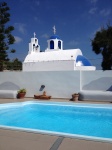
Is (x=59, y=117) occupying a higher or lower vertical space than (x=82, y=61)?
lower

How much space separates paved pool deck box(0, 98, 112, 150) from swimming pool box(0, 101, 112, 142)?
1.92 meters

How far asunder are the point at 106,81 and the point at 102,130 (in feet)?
22.2

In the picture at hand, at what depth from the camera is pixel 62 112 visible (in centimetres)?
1031

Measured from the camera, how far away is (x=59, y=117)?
938 cm

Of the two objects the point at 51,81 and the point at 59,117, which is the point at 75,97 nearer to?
the point at 51,81

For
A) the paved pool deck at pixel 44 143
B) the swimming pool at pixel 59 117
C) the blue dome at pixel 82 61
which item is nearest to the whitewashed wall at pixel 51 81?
the swimming pool at pixel 59 117

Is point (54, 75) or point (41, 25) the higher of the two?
point (41, 25)

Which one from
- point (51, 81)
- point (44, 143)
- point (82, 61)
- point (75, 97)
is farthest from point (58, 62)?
point (44, 143)

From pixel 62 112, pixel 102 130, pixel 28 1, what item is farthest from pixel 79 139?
pixel 28 1

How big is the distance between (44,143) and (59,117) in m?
5.00

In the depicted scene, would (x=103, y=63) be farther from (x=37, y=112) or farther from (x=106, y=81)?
(x=37, y=112)

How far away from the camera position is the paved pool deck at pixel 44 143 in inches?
164

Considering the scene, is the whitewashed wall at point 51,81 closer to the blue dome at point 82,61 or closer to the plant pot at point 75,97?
the plant pot at point 75,97

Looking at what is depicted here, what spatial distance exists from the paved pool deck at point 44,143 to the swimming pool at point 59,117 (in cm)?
192
